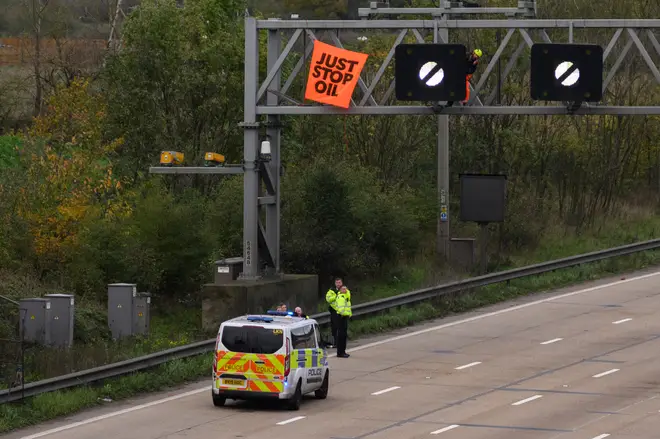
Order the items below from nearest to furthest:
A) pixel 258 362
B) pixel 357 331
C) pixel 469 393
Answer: pixel 258 362
pixel 469 393
pixel 357 331

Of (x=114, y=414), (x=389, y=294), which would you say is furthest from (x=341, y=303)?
(x=389, y=294)

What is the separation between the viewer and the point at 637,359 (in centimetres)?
2761

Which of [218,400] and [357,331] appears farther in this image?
[357,331]

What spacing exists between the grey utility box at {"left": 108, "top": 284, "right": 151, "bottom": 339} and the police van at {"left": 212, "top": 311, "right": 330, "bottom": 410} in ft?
24.4

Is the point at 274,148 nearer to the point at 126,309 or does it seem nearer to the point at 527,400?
the point at 126,309

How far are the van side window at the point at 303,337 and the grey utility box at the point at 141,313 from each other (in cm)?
730

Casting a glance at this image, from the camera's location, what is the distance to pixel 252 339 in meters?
22.2

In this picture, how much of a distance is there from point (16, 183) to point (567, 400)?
58.8ft

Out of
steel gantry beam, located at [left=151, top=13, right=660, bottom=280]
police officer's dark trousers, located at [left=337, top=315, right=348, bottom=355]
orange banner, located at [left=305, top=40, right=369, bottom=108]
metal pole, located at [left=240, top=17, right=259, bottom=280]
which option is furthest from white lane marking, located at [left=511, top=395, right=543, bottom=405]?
metal pole, located at [left=240, top=17, right=259, bottom=280]

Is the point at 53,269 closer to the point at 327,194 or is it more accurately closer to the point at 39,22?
the point at 327,194

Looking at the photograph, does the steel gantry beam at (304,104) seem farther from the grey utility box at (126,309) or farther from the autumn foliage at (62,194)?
the autumn foliage at (62,194)

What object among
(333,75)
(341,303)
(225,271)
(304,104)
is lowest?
(341,303)

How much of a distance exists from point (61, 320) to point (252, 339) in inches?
271

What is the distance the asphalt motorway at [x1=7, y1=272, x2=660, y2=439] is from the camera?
20.8 metres
